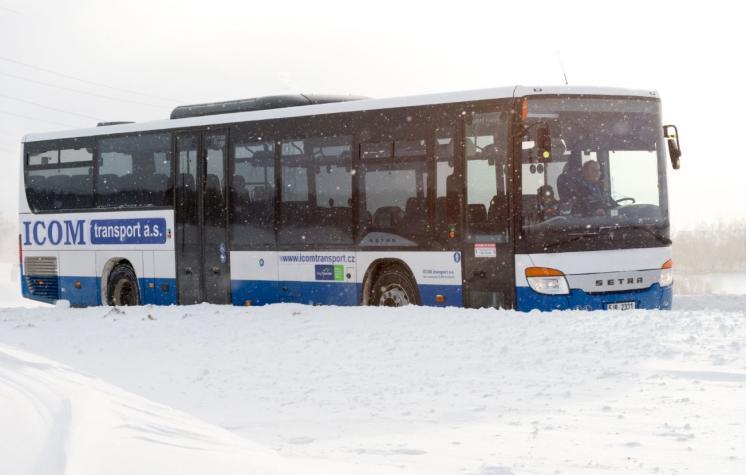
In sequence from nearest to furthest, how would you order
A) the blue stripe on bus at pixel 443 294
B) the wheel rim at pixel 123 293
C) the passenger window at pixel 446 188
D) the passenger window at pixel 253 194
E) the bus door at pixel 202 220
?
1. the blue stripe on bus at pixel 443 294
2. the passenger window at pixel 446 188
3. the passenger window at pixel 253 194
4. the bus door at pixel 202 220
5. the wheel rim at pixel 123 293

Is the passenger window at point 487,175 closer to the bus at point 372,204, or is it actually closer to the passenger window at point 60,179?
the bus at point 372,204

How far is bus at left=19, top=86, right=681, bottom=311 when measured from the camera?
13.4 metres

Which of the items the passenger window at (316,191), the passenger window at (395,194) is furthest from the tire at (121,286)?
the passenger window at (395,194)

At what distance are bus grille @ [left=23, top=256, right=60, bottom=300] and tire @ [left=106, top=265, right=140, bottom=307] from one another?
1.40 metres

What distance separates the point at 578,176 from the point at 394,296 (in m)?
3.19

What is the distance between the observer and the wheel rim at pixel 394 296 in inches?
581

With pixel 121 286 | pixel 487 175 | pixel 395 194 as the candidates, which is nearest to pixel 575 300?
pixel 487 175

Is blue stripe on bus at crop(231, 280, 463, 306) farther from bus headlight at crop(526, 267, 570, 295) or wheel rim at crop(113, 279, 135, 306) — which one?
wheel rim at crop(113, 279, 135, 306)

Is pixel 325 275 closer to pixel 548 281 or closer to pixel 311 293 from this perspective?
pixel 311 293

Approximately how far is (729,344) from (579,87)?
15.8 ft

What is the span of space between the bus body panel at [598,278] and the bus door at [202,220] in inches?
227

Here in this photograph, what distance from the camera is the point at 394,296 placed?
1483 cm

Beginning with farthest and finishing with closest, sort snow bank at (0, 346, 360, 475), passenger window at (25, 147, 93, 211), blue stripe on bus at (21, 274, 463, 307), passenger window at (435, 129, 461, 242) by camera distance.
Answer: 1. passenger window at (25, 147, 93, 211)
2. blue stripe on bus at (21, 274, 463, 307)
3. passenger window at (435, 129, 461, 242)
4. snow bank at (0, 346, 360, 475)

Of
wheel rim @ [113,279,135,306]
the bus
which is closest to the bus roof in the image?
the bus
